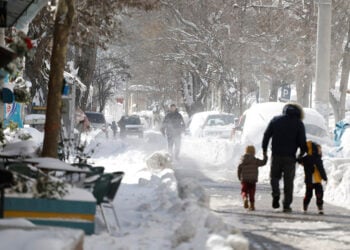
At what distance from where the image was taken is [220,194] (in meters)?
13.5

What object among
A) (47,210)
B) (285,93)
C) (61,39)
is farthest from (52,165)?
(285,93)

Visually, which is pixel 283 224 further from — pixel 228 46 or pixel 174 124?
pixel 228 46

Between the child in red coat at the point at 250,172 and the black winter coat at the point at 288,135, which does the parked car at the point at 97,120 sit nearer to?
the child in red coat at the point at 250,172

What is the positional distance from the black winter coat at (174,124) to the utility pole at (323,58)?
3890 mm

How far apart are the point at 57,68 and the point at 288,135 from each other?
381 centimetres

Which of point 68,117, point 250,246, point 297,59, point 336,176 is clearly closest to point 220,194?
Answer: point 336,176

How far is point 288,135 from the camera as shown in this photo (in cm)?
1106

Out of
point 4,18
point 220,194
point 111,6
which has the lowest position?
point 220,194

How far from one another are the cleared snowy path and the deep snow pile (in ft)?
2.06

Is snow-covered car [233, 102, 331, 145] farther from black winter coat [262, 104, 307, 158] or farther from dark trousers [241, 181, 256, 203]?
dark trousers [241, 181, 256, 203]

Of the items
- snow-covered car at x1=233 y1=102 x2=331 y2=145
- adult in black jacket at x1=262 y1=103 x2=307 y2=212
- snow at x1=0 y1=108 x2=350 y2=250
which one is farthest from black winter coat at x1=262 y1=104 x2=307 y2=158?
snow-covered car at x1=233 y1=102 x2=331 y2=145

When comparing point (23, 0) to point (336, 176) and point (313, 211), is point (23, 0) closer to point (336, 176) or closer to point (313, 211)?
point (313, 211)

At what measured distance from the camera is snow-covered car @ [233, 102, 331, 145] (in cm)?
2067

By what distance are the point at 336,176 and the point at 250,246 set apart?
5.62 metres
